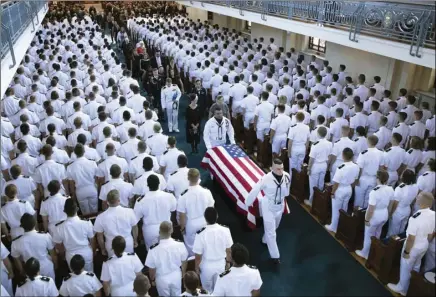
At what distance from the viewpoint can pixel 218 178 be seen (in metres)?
7.46

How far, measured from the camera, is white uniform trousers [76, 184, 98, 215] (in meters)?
6.62

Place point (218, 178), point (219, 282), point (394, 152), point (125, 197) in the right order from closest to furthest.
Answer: point (219, 282), point (125, 197), point (394, 152), point (218, 178)

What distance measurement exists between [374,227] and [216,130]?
11.1ft

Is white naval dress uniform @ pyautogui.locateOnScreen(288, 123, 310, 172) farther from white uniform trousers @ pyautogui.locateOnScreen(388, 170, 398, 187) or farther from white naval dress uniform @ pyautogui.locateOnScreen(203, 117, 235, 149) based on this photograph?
white uniform trousers @ pyautogui.locateOnScreen(388, 170, 398, 187)

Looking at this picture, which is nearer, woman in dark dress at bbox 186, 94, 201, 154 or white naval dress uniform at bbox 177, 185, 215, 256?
white naval dress uniform at bbox 177, 185, 215, 256

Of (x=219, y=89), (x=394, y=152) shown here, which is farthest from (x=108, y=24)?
(x=394, y=152)

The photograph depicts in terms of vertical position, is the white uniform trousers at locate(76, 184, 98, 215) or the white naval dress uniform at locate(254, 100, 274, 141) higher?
the white naval dress uniform at locate(254, 100, 274, 141)

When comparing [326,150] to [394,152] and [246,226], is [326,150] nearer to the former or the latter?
[394,152]

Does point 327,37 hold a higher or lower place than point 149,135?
higher

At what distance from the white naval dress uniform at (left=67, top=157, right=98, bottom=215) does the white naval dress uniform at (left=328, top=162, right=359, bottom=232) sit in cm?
397

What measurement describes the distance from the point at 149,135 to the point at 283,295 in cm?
409

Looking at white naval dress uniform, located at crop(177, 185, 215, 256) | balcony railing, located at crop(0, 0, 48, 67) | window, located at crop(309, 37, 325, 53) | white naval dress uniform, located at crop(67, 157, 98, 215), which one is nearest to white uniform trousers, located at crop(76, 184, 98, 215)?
white naval dress uniform, located at crop(67, 157, 98, 215)

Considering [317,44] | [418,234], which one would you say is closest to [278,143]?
[418,234]

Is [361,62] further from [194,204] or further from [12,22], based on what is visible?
[12,22]
